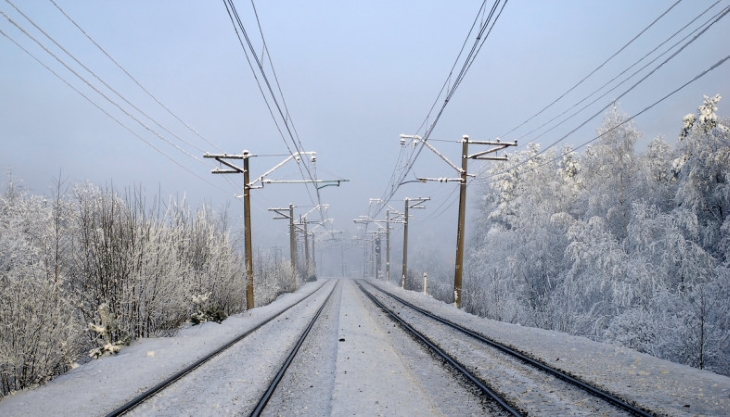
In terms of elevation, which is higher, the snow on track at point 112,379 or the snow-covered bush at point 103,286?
the snow-covered bush at point 103,286

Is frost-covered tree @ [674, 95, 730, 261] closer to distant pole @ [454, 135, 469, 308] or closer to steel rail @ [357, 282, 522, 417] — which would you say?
distant pole @ [454, 135, 469, 308]

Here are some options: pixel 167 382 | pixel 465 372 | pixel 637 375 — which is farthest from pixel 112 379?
pixel 637 375

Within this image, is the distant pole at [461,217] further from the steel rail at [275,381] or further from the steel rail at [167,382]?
the steel rail at [167,382]

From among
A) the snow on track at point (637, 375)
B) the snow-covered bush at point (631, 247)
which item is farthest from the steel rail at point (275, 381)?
the snow-covered bush at point (631, 247)

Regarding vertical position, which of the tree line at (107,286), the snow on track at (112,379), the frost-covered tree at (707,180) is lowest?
the snow on track at (112,379)

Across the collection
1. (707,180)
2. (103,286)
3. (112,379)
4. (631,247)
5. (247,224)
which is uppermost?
(707,180)

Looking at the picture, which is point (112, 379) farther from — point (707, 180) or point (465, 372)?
point (707, 180)

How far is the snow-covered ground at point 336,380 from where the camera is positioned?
19.0ft

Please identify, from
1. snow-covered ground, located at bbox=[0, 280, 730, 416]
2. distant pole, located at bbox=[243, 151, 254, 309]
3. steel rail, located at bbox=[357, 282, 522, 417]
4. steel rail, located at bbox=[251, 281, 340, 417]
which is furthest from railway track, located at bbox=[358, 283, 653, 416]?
distant pole, located at bbox=[243, 151, 254, 309]

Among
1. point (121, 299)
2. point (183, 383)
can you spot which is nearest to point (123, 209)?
point (121, 299)

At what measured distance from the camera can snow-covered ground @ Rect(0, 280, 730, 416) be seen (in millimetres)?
5793

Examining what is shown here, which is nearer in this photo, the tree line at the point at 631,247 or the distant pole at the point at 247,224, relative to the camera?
the tree line at the point at 631,247

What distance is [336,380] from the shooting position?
707cm

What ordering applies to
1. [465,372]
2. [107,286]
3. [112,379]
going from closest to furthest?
[465,372], [112,379], [107,286]
